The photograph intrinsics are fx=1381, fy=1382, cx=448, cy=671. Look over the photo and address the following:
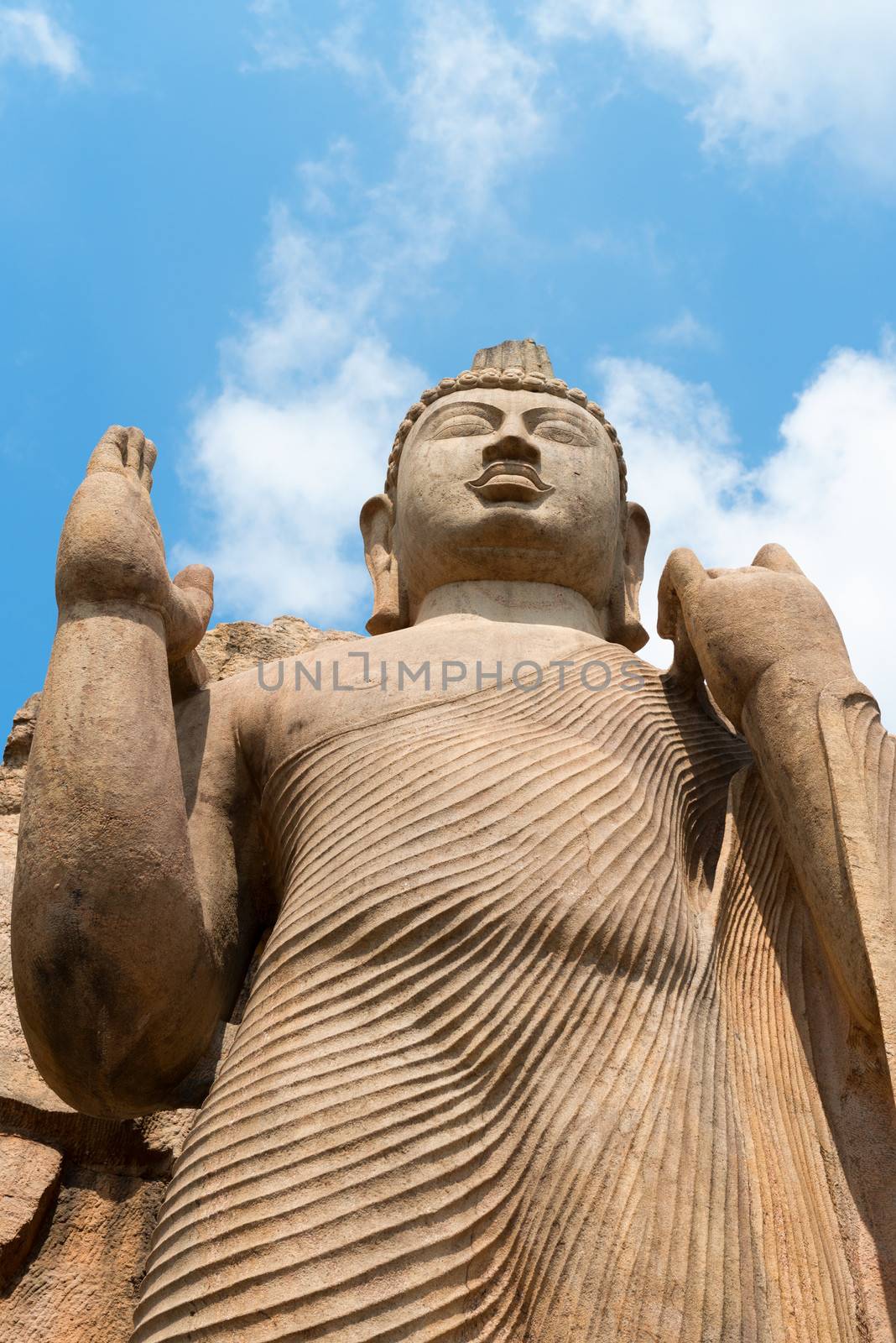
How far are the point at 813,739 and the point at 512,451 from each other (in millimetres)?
1678

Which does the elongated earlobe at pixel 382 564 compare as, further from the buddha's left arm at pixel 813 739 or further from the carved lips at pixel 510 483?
the buddha's left arm at pixel 813 739

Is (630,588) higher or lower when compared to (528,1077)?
higher

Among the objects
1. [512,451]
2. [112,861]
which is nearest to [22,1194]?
[112,861]

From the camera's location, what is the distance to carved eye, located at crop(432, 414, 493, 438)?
16.4ft

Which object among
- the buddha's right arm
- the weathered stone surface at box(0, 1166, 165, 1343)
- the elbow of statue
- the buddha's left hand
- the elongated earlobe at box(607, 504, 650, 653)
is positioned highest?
the elongated earlobe at box(607, 504, 650, 653)

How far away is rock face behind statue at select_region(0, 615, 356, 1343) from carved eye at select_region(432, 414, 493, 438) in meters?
2.22

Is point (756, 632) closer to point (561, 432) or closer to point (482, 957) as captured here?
point (482, 957)

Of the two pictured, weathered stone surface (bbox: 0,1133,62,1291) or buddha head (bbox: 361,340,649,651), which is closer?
weathered stone surface (bbox: 0,1133,62,1291)

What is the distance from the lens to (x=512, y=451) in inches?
189

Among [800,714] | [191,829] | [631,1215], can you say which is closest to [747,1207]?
[631,1215]

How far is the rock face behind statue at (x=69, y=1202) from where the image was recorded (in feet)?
12.8

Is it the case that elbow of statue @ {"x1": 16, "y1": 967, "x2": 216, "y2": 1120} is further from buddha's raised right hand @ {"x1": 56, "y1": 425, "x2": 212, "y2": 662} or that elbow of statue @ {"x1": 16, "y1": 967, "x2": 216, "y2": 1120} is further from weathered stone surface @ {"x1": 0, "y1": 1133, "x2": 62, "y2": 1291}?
buddha's raised right hand @ {"x1": 56, "y1": 425, "x2": 212, "y2": 662}

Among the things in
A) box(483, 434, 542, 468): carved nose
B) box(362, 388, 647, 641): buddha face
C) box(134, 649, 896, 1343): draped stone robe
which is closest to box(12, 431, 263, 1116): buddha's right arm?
box(134, 649, 896, 1343): draped stone robe

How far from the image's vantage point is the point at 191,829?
401cm
